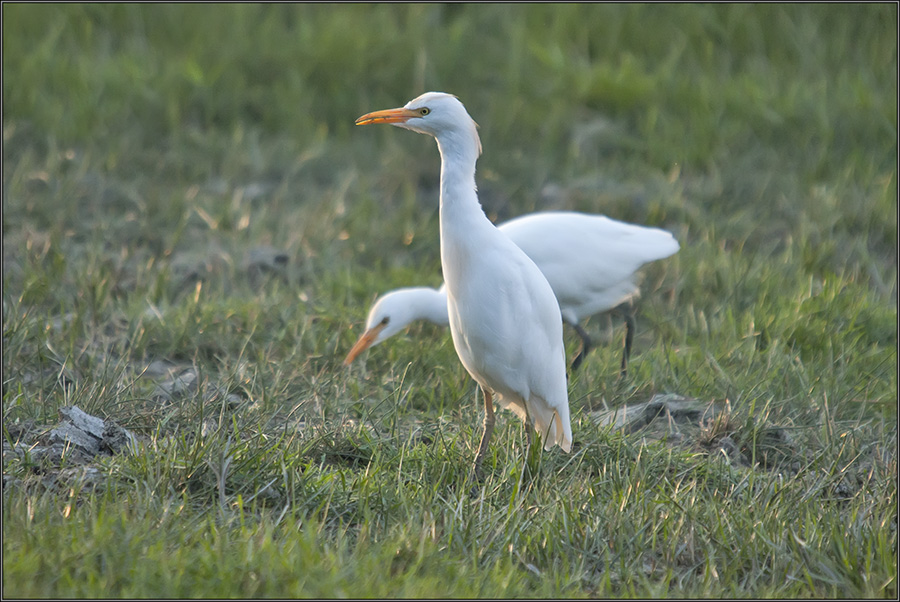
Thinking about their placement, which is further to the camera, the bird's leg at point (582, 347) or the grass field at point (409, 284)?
the bird's leg at point (582, 347)

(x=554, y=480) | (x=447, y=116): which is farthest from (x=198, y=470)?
(x=447, y=116)

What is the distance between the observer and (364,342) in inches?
179

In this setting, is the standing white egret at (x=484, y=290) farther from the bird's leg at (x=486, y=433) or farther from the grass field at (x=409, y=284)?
the grass field at (x=409, y=284)

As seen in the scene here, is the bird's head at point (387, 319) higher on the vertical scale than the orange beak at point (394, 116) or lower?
lower

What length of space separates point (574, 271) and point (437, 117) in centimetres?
161

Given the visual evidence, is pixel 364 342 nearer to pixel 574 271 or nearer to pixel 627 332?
pixel 574 271

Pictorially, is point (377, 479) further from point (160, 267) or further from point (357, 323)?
point (160, 267)

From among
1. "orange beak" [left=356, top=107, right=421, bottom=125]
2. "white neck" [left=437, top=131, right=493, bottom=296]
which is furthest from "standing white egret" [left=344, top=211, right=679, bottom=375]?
"orange beak" [left=356, top=107, right=421, bottom=125]

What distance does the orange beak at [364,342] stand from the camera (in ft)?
14.6

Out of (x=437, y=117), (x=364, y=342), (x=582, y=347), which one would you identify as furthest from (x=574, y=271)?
(x=437, y=117)

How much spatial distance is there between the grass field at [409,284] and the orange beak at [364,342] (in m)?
0.07

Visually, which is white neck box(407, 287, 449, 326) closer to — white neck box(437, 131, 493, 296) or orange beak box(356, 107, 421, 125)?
white neck box(437, 131, 493, 296)

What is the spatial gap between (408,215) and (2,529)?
417 centimetres

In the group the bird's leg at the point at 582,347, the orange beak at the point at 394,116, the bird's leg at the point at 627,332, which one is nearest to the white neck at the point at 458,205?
the orange beak at the point at 394,116
